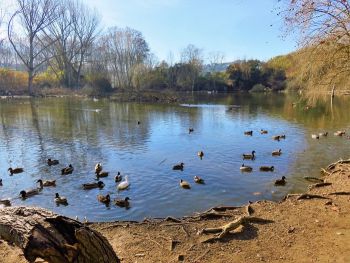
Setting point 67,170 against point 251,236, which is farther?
point 67,170

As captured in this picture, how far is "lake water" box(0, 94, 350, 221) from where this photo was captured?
42.9 ft

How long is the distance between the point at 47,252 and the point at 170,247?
4.83 m

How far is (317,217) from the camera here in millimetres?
10094

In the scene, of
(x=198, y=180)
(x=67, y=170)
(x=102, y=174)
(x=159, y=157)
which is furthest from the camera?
(x=159, y=157)

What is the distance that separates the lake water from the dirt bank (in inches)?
64.4

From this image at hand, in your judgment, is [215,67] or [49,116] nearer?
[49,116]

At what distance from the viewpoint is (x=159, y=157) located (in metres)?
19.6

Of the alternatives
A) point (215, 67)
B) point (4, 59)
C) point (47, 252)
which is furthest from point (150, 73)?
point (47, 252)

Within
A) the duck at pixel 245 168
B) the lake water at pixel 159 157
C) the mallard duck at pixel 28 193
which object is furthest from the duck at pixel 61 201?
the duck at pixel 245 168

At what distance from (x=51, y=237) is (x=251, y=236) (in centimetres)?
609

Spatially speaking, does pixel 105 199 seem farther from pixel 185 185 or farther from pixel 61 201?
pixel 185 185

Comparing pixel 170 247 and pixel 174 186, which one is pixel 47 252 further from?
pixel 174 186

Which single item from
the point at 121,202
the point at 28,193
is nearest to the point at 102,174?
the point at 28,193

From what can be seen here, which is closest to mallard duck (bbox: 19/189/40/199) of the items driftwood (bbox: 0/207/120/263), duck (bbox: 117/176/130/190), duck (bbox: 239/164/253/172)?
duck (bbox: 117/176/130/190)
